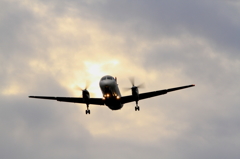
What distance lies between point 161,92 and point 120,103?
19.5ft

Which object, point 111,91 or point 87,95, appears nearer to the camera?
point 111,91

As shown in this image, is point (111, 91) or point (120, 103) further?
point (120, 103)

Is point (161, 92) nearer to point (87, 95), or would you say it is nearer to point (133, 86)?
point (133, 86)

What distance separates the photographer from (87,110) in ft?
184

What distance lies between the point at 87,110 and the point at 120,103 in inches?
199

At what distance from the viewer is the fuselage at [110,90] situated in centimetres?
4954

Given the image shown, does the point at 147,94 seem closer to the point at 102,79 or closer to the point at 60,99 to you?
the point at 102,79

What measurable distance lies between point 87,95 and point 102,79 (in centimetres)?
492

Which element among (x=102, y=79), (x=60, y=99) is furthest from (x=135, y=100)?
(x=60, y=99)

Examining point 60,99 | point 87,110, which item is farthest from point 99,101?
point 60,99

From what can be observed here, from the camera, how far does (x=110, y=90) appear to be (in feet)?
164

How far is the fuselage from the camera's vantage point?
49541 millimetres

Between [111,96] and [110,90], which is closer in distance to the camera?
[110,90]

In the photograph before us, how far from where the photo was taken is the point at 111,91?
5031 cm
